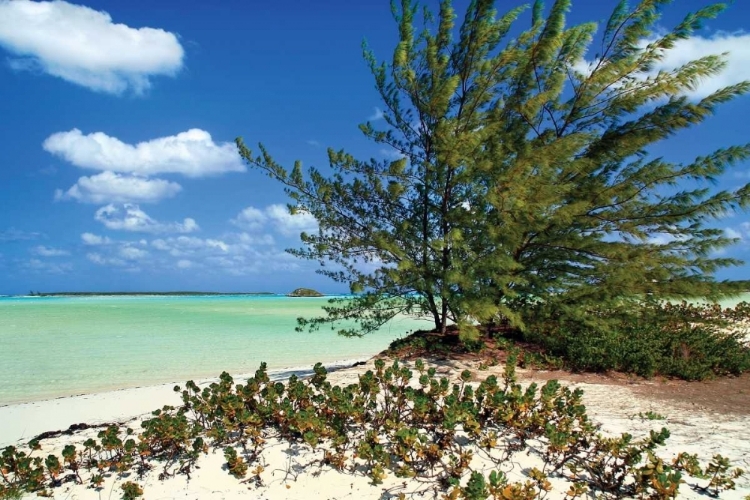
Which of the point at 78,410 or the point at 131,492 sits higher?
the point at 131,492

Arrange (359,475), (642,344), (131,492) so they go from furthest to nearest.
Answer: (642,344), (359,475), (131,492)

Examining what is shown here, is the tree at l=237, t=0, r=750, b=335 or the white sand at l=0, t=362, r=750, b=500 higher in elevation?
the tree at l=237, t=0, r=750, b=335

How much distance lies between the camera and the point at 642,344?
8.17 meters

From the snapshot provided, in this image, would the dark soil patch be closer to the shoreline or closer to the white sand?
the white sand

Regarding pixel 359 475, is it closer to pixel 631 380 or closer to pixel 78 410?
pixel 631 380

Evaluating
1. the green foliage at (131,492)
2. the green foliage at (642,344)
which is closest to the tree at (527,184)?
the green foliage at (642,344)

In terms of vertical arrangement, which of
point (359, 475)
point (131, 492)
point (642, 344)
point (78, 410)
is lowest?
point (78, 410)

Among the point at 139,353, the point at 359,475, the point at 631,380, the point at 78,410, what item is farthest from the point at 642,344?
the point at 139,353

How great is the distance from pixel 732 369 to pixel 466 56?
7300 millimetres

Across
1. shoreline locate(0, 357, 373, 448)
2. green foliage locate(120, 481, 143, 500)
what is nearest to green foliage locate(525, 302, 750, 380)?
Result: shoreline locate(0, 357, 373, 448)

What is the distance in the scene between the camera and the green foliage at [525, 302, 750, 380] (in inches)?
307

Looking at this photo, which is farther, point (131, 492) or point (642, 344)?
point (642, 344)

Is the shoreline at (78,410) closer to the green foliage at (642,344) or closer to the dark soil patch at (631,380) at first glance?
the dark soil patch at (631,380)

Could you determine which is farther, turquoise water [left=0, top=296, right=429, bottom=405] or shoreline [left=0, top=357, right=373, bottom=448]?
turquoise water [left=0, top=296, right=429, bottom=405]
